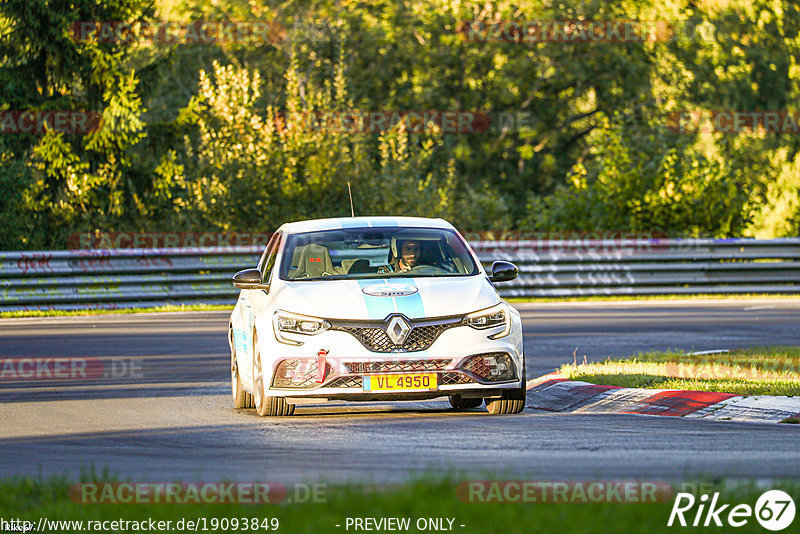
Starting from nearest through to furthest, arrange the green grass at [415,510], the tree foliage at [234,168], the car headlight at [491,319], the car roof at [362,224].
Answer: the green grass at [415,510]
the car headlight at [491,319]
the car roof at [362,224]
the tree foliage at [234,168]

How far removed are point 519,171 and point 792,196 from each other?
56.7 feet

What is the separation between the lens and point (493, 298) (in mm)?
11648

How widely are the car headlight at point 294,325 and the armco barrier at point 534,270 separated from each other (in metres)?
14.8

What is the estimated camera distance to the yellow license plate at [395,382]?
36.3 ft

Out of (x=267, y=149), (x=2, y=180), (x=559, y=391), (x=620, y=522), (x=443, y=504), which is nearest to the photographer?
(x=620, y=522)

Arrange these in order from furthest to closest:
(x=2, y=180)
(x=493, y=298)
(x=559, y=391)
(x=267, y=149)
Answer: (x=267, y=149) < (x=2, y=180) < (x=559, y=391) < (x=493, y=298)

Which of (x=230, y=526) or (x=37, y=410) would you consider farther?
(x=37, y=410)

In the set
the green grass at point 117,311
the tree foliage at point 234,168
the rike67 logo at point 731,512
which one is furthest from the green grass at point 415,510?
the tree foliage at point 234,168

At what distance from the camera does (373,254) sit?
12.4 meters

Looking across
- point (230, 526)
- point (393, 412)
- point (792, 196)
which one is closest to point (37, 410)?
point (393, 412)

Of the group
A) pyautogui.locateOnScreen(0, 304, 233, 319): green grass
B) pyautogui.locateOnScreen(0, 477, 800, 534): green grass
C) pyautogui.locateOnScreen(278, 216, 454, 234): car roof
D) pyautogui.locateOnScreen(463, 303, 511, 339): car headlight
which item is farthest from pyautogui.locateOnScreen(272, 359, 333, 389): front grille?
pyautogui.locateOnScreen(0, 304, 233, 319): green grass

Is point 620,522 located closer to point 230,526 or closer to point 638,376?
point 230,526

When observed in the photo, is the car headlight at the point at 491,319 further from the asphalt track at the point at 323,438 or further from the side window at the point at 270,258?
the side window at the point at 270,258

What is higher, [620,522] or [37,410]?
[620,522]
